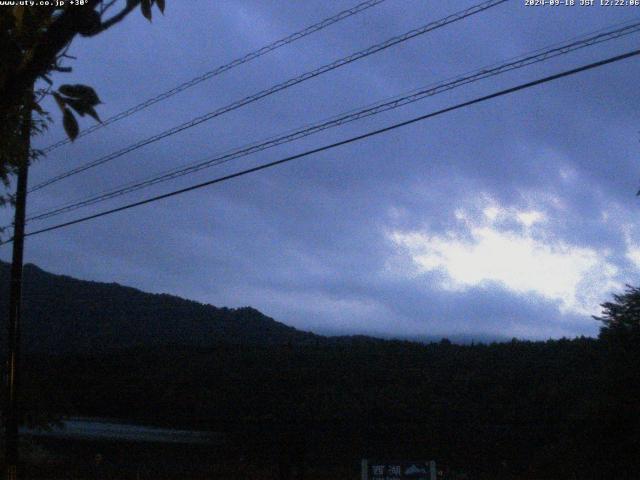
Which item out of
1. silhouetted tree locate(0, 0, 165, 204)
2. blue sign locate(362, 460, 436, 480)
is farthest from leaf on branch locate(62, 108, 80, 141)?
blue sign locate(362, 460, 436, 480)

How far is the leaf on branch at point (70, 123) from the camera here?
5.28 metres

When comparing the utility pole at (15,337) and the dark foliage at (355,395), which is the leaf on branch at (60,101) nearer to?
the utility pole at (15,337)

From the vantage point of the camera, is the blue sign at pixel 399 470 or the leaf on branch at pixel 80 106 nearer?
the leaf on branch at pixel 80 106

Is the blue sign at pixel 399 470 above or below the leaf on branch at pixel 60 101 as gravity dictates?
below

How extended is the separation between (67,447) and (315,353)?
16123 millimetres

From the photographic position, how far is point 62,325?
5506cm

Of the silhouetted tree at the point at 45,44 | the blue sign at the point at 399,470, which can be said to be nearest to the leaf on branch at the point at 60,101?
the silhouetted tree at the point at 45,44

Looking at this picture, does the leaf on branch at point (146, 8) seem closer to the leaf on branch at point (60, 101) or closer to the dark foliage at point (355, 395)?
the leaf on branch at point (60, 101)

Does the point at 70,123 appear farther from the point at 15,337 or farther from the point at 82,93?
the point at 15,337

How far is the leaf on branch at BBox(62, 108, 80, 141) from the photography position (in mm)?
5281

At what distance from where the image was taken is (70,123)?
208 inches

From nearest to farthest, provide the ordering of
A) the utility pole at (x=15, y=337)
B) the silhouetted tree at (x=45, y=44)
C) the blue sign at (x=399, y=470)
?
1. the silhouetted tree at (x=45, y=44)
2. the blue sign at (x=399, y=470)
3. the utility pole at (x=15, y=337)

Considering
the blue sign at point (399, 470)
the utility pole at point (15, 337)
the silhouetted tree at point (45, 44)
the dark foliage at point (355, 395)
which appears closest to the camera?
the silhouetted tree at point (45, 44)

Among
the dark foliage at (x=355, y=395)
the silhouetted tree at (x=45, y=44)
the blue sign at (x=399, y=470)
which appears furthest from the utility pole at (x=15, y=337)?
the silhouetted tree at (x=45, y=44)
